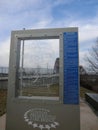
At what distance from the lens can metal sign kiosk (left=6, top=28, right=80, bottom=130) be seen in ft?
12.4

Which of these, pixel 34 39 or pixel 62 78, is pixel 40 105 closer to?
pixel 62 78

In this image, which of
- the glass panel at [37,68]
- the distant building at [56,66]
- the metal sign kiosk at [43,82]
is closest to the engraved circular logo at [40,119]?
the metal sign kiosk at [43,82]

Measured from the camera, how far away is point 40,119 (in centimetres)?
388

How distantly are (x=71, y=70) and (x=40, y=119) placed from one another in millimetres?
1093

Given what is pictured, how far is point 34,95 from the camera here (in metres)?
4.23

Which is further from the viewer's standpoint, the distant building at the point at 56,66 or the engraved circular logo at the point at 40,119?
the distant building at the point at 56,66

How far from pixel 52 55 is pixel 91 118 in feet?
12.9

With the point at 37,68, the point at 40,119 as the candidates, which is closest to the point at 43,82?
the point at 37,68

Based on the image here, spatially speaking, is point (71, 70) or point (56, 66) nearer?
point (71, 70)

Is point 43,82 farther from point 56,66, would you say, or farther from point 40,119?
point 40,119

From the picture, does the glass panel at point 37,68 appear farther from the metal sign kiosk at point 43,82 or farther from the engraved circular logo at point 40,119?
the engraved circular logo at point 40,119

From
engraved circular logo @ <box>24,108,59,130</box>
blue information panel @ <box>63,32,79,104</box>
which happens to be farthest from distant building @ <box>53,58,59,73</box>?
engraved circular logo @ <box>24,108,59,130</box>

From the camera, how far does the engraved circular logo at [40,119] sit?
384 cm

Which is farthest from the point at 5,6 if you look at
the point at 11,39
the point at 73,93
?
the point at 73,93
